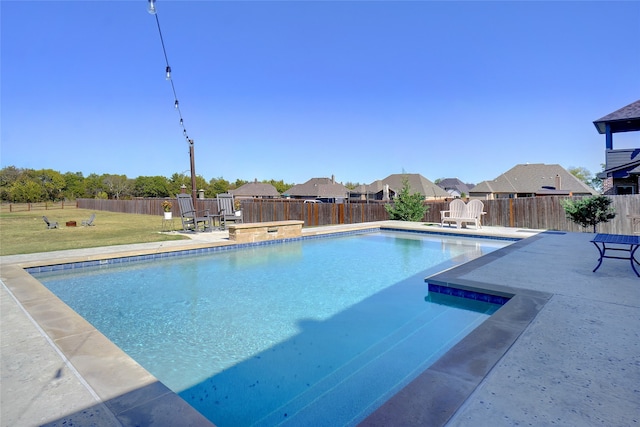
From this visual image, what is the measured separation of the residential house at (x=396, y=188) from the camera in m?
39.7

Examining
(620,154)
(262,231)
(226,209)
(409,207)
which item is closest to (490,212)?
(409,207)

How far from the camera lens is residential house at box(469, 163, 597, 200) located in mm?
31078

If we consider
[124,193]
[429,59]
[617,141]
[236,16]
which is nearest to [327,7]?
[236,16]

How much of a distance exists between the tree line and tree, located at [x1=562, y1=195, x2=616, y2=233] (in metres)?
43.8

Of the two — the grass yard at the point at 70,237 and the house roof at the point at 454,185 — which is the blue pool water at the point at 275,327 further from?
the house roof at the point at 454,185

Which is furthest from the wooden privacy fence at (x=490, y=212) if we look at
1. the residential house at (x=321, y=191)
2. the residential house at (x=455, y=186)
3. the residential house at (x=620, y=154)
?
the residential house at (x=455, y=186)

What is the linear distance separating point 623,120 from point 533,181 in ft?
79.8

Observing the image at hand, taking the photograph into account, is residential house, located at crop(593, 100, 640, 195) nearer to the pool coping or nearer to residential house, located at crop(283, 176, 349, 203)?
the pool coping

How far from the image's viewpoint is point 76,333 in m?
2.79

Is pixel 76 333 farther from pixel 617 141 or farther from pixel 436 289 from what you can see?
pixel 617 141

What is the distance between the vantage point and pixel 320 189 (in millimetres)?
44594

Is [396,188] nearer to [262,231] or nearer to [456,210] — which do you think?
[456,210]

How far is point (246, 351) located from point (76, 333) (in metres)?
1.39

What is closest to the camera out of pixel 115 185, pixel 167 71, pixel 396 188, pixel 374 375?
pixel 374 375
